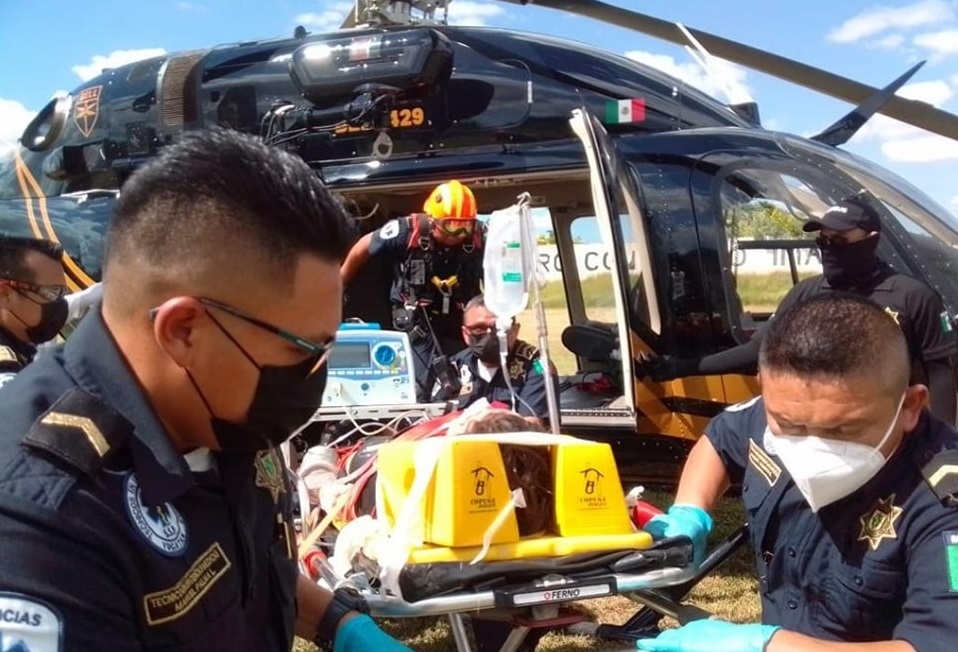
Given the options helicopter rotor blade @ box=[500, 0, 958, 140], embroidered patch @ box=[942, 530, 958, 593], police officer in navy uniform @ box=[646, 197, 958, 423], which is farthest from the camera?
helicopter rotor blade @ box=[500, 0, 958, 140]

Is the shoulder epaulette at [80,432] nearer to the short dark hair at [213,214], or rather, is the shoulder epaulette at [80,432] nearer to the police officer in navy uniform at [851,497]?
the short dark hair at [213,214]

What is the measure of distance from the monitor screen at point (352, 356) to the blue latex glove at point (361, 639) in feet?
8.99

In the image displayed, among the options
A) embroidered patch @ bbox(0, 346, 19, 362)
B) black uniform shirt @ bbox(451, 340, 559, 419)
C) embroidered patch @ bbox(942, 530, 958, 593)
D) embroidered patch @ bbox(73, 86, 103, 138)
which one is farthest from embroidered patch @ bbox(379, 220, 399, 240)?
embroidered patch @ bbox(942, 530, 958, 593)

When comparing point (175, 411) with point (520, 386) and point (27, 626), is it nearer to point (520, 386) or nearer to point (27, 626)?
point (27, 626)

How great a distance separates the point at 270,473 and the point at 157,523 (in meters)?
0.40

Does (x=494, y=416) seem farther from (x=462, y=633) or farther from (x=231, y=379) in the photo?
(x=231, y=379)

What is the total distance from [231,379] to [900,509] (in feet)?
4.45

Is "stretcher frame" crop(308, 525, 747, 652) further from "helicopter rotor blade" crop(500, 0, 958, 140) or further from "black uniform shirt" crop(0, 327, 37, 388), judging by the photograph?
"helicopter rotor blade" crop(500, 0, 958, 140)

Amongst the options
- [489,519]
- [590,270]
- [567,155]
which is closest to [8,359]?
[489,519]

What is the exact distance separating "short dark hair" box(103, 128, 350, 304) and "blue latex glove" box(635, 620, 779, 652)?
1.22 metres

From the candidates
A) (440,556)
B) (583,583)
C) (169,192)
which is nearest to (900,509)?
(583,583)

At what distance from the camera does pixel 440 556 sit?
2.39 meters

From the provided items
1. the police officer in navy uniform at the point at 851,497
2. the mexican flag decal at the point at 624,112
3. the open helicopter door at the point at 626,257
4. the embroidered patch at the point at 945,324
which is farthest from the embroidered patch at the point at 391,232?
the police officer in navy uniform at the point at 851,497

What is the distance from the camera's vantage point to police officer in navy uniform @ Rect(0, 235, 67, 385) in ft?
10.5
